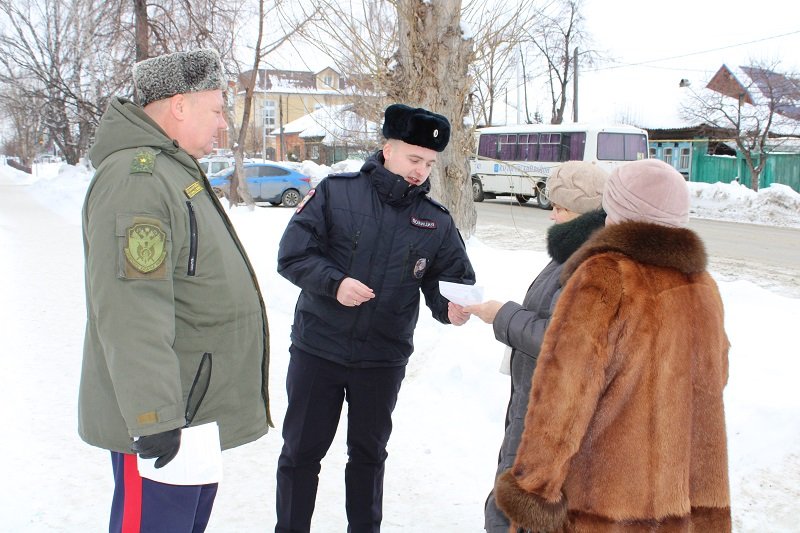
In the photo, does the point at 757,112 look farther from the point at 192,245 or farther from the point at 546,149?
the point at 192,245

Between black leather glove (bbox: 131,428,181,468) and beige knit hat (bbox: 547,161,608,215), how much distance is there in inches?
62.7

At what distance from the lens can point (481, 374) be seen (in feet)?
16.7

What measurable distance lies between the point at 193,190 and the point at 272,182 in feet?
68.1

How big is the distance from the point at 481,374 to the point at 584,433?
3.27m

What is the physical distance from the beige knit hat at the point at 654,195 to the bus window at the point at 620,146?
21566mm

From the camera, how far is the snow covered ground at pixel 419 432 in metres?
3.46

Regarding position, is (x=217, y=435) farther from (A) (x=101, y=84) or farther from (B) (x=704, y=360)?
(A) (x=101, y=84)

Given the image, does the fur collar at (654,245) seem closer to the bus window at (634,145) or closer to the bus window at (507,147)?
the bus window at (634,145)

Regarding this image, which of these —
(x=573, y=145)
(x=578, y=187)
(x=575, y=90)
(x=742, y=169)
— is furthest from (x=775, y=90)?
(x=578, y=187)

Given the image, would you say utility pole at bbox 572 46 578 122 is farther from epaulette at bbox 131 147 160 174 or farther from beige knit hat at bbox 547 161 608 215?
epaulette at bbox 131 147 160 174

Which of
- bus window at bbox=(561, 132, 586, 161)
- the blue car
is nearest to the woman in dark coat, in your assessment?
the blue car

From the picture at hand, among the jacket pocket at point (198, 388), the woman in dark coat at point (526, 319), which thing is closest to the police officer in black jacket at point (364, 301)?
the woman in dark coat at point (526, 319)

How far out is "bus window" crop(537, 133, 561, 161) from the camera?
76.8ft

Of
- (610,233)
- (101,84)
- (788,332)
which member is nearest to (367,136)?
(788,332)
